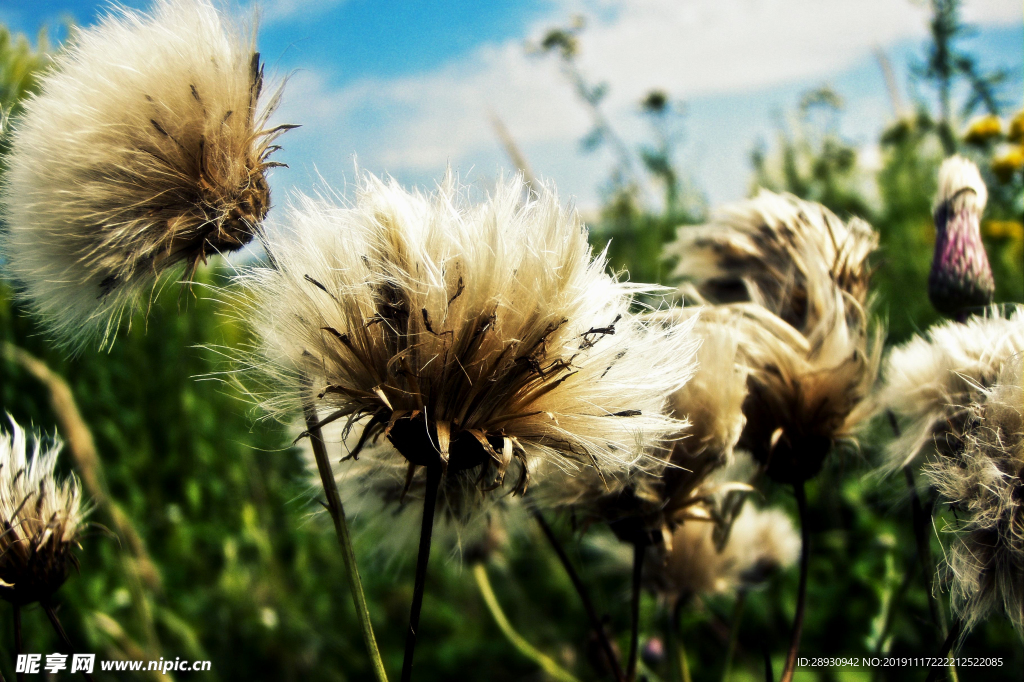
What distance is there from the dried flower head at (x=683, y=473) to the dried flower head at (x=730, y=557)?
33 cm

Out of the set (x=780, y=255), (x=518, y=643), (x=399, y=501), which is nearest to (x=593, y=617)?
(x=399, y=501)

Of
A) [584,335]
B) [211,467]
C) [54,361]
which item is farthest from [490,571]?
[584,335]

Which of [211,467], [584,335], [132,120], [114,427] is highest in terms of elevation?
[132,120]

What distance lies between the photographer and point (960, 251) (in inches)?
47.9

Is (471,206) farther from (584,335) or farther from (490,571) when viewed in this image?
(490,571)

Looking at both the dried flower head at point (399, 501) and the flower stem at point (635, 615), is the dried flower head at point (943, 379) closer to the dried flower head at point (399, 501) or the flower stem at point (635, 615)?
the flower stem at point (635, 615)

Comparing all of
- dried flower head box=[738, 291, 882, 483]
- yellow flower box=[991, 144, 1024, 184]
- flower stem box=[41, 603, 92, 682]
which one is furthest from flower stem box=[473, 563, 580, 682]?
yellow flower box=[991, 144, 1024, 184]

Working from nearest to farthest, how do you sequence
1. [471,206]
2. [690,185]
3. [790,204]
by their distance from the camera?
[471,206] → [790,204] → [690,185]

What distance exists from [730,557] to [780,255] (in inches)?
31.3

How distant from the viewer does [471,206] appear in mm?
946

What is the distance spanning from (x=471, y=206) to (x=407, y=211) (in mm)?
94

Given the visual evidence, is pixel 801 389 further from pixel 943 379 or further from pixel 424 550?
pixel 424 550

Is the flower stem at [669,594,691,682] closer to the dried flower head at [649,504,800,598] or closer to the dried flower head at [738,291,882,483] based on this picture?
the dried flower head at [649,504,800,598]

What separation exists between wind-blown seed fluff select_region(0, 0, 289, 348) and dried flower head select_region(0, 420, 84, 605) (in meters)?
0.22
